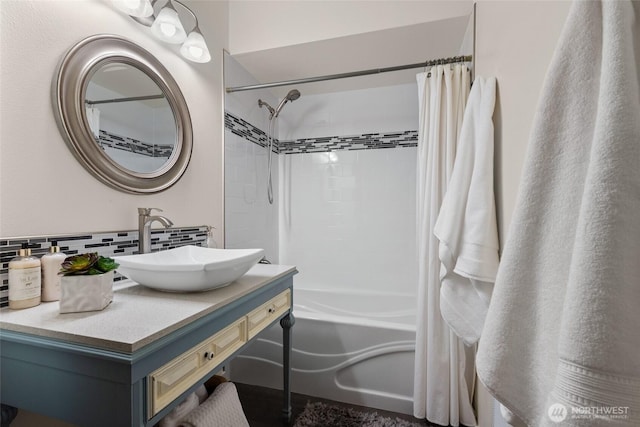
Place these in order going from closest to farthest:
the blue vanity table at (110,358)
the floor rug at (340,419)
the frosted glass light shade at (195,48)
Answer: the blue vanity table at (110,358), the frosted glass light shade at (195,48), the floor rug at (340,419)

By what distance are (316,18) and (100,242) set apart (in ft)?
5.46

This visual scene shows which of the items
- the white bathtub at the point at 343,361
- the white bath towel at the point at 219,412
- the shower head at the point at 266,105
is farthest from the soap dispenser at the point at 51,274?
the shower head at the point at 266,105

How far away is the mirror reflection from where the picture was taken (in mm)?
1060

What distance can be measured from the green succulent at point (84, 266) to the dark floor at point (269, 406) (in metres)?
1.23

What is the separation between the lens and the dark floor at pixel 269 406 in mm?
1523

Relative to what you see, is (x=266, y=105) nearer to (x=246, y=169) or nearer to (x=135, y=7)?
(x=246, y=169)

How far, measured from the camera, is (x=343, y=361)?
64.7 inches

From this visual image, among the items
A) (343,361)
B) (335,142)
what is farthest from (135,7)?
(343,361)

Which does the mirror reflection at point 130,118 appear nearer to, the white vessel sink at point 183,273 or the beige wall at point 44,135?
the beige wall at point 44,135

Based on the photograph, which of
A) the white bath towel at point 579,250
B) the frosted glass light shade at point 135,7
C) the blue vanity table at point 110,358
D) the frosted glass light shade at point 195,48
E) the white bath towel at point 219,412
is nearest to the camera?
the white bath towel at point 579,250

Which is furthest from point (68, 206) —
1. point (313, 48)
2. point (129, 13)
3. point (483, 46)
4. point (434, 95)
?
point (483, 46)

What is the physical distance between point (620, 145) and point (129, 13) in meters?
1.50

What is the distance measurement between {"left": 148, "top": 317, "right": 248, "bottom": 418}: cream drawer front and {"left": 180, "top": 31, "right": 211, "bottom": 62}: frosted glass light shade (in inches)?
50.0

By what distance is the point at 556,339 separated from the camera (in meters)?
0.45
